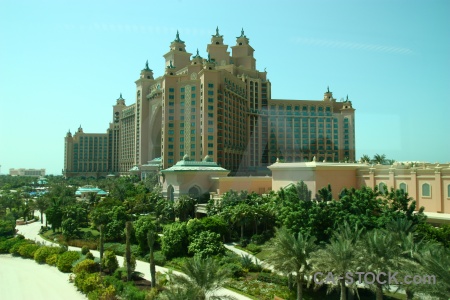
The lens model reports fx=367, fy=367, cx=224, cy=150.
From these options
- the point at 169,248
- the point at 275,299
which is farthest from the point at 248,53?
the point at 275,299

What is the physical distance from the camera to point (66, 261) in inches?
1230

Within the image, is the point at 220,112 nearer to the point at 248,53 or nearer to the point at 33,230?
the point at 248,53

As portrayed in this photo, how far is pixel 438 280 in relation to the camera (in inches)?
583

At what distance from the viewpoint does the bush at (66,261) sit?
30984mm

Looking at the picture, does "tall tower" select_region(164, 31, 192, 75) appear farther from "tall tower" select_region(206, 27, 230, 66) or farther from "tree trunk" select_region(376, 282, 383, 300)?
"tree trunk" select_region(376, 282, 383, 300)

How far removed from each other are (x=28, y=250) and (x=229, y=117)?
4933cm

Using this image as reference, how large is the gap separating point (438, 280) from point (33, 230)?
51.9 m

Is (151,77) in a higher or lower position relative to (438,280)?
higher

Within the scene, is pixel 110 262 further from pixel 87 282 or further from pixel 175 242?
pixel 175 242

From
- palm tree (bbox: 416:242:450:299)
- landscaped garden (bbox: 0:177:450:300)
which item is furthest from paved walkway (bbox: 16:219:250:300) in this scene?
palm tree (bbox: 416:242:450:299)

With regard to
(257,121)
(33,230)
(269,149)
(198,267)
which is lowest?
(33,230)

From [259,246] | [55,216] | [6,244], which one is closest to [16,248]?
[6,244]

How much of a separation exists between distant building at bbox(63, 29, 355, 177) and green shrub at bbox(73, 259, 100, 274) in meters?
43.8

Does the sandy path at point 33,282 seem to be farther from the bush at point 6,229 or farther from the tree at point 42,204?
the tree at point 42,204
